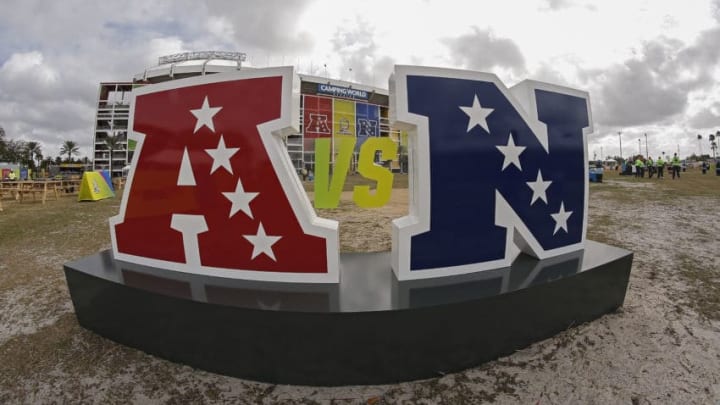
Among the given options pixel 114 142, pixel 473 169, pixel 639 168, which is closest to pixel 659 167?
pixel 639 168

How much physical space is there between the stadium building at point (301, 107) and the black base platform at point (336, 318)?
53797mm

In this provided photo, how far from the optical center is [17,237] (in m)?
7.47

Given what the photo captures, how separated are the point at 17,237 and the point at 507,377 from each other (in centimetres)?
1035

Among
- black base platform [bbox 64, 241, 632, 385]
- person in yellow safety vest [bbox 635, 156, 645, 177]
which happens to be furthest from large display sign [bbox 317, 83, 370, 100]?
black base platform [bbox 64, 241, 632, 385]

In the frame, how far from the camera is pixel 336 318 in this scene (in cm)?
220

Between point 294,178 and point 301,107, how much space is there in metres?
57.9

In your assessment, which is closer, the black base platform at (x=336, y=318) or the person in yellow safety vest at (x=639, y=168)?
the black base platform at (x=336, y=318)

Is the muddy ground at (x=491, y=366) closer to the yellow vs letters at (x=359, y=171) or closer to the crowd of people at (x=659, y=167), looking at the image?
the yellow vs letters at (x=359, y=171)

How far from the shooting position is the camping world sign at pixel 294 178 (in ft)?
9.14

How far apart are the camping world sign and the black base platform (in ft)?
0.73

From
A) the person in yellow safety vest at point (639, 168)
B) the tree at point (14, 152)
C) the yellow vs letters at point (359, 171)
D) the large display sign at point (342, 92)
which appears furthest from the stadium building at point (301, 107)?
the yellow vs letters at point (359, 171)

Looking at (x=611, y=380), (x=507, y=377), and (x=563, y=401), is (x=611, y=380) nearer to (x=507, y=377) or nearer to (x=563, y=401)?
(x=563, y=401)

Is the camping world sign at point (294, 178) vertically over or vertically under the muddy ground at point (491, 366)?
over

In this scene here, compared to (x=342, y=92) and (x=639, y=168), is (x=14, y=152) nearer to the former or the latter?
(x=342, y=92)
